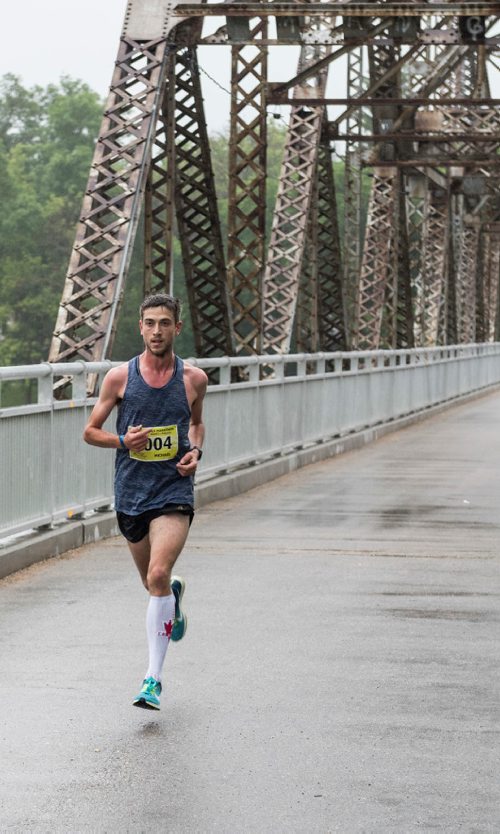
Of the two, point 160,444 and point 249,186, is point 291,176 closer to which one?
point 249,186

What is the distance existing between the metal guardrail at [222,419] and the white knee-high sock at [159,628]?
3753 mm

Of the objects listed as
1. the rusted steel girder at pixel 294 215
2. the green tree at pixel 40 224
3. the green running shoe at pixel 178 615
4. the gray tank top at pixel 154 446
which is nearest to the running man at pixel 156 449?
the gray tank top at pixel 154 446

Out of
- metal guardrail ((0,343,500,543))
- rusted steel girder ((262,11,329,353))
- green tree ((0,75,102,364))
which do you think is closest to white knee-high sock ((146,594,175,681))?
metal guardrail ((0,343,500,543))

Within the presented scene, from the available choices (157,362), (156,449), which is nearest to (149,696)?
(156,449)

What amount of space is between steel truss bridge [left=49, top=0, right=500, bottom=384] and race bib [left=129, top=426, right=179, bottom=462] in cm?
861

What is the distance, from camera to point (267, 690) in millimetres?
7699

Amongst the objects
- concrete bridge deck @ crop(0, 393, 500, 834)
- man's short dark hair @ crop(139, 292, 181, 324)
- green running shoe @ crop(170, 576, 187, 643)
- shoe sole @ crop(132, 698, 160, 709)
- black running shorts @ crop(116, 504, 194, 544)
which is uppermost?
man's short dark hair @ crop(139, 292, 181, 324)

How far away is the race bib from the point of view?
7.44 metres

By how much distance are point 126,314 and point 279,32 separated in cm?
9068

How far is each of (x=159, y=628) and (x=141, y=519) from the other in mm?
459

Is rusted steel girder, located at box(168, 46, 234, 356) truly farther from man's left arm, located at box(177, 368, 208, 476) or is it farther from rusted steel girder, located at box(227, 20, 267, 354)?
man's left arm, located at box(177, 368, 208, 476)

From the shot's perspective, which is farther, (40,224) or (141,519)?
(40,224)

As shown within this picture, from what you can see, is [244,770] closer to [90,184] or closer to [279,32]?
[90,184]

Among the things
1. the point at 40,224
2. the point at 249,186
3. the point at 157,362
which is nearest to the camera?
the point at 157,362
